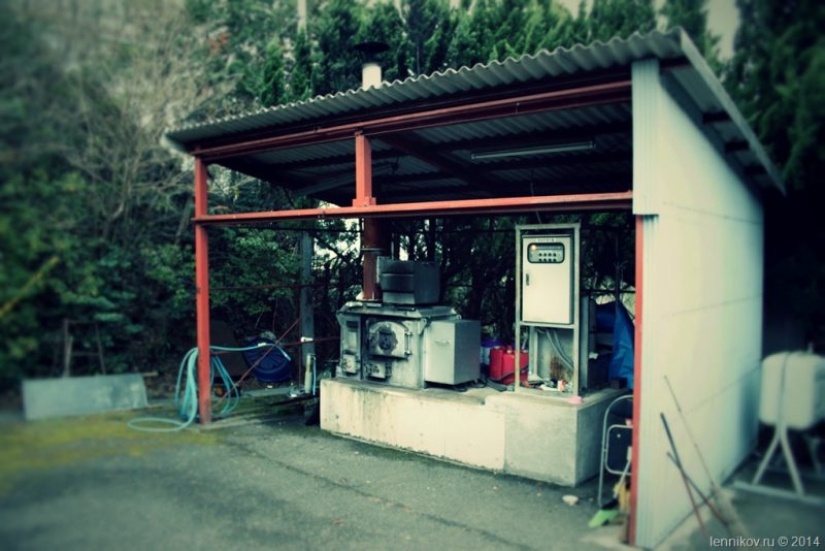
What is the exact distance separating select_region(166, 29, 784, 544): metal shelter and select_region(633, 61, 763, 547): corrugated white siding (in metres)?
0.06

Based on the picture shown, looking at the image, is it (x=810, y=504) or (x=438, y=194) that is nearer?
(x=810, y=504)

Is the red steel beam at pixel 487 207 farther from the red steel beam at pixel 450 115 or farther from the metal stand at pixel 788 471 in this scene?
the metal stand at pixel 788 471

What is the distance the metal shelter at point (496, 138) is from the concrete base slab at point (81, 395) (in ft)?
3.37

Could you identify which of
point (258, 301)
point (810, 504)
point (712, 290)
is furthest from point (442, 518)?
point (258, 301)

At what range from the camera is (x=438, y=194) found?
1053 cm

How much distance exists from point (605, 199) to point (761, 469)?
3161 mm

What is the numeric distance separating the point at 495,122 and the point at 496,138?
0.62 meters

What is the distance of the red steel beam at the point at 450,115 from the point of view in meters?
4.63

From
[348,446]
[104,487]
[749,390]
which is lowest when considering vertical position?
[348,446]

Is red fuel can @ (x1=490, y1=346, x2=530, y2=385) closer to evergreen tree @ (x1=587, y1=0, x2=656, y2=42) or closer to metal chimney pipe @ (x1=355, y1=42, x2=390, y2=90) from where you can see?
metal chimney pipe @ (x1=355, y1=42, x2=390, y2=90)

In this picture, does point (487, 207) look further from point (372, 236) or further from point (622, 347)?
point (372, 236)

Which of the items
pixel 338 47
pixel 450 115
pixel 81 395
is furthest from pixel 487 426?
pixel 338 47

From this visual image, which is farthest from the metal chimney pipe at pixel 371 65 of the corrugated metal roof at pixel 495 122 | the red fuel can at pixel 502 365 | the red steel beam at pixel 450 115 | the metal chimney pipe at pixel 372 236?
the red fuel can at pixel 502 365

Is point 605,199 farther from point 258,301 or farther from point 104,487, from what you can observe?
point 258,301
